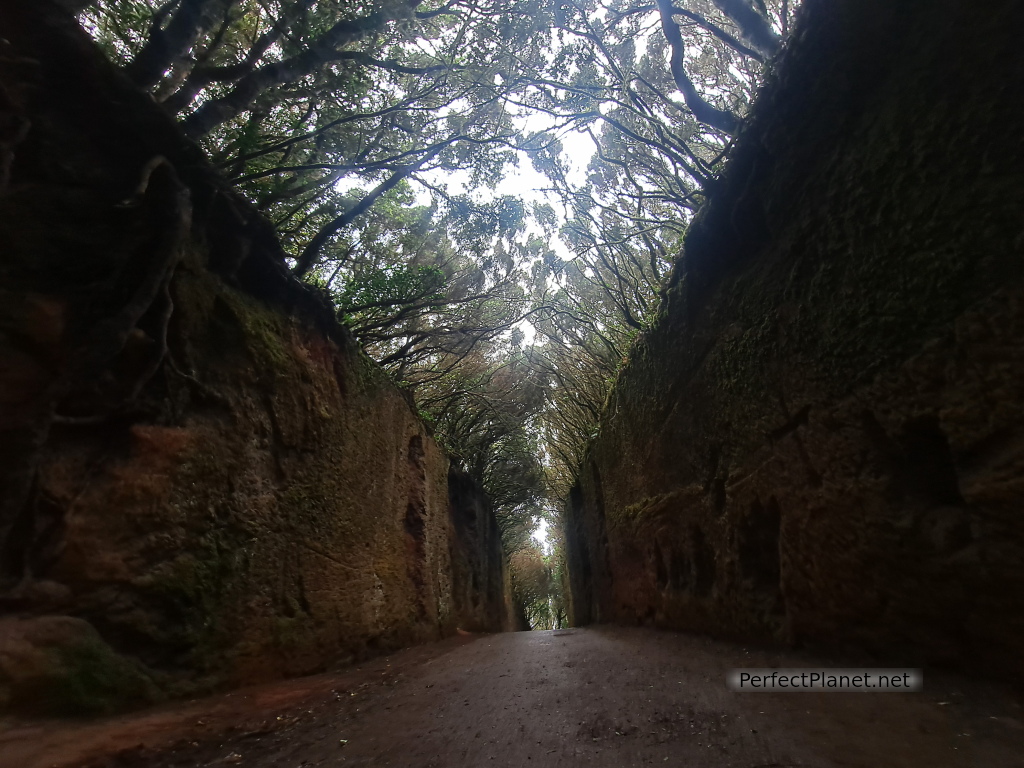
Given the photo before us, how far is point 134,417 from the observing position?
3533 millimetres

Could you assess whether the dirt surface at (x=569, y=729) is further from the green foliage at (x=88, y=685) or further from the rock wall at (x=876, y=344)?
the rock wall at (x=876, y=344)

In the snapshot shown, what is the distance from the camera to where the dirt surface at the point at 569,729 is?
2119mm

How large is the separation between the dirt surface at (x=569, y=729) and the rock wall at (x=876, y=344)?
1.66 feet

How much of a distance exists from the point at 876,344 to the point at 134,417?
492 cm

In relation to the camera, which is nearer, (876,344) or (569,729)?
(569,729)

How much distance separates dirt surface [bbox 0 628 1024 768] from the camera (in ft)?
6.95

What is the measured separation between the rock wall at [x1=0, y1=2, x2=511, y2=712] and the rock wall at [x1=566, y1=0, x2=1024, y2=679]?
437 centimetres

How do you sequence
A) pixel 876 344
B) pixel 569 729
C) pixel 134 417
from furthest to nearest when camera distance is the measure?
pixel 134 417 → pixel 876 344 → pixel 569 729

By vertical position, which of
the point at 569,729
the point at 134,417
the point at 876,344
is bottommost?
the point at 569,729

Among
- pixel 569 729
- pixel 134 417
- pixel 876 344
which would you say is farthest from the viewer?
pixel 134 417

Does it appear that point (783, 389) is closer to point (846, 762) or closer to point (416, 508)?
point (846, 762)

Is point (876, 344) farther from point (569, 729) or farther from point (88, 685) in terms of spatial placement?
point (88, 685)

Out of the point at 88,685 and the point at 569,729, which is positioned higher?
the point at 88,685

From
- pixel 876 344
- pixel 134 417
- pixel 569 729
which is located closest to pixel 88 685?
pixel 134 417
